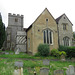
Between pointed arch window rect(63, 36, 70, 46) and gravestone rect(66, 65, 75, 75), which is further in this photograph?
pointed arch window rect(63, 36, 70, 46)

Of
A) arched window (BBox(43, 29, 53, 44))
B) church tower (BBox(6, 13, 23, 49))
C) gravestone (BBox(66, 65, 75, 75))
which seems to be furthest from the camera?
church tower (BBox(6, 13, 23, 49))

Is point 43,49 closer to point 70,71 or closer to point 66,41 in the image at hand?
point 66,41

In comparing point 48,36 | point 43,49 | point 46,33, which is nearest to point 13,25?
point 46,33

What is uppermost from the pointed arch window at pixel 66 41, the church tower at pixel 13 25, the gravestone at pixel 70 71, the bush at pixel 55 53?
the church tower at pixel 13 25

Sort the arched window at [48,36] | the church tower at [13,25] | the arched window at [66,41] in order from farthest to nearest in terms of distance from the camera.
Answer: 1. the church tower at [13,25]
2. the arched window at [66,41]
3. the arched window at [48,36]

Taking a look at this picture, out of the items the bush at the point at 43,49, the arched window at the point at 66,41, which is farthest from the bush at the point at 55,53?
the arched window at the point at 66,41

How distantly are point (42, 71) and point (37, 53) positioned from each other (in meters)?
11.1

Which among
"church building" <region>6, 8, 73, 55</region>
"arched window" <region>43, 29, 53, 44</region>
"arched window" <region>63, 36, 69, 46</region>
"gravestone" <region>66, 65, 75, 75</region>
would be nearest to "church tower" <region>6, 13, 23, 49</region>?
"church building" <region>6, 8, 73, 55</region>

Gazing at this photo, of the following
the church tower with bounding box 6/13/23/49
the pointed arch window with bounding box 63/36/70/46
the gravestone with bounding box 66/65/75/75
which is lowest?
the gravestone with bounding box 66/65/75/75

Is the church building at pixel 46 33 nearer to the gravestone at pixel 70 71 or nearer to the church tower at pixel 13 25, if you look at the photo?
the church tower at pixel 13 25

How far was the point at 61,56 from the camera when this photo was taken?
18016mm

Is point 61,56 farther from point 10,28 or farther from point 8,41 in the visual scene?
point 10,28

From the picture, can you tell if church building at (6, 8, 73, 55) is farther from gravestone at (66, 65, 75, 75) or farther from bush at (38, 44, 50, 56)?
gravestone at (66, 65, 75, 75)

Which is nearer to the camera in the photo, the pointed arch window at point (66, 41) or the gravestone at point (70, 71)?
the gravestone at point (70, 71)
